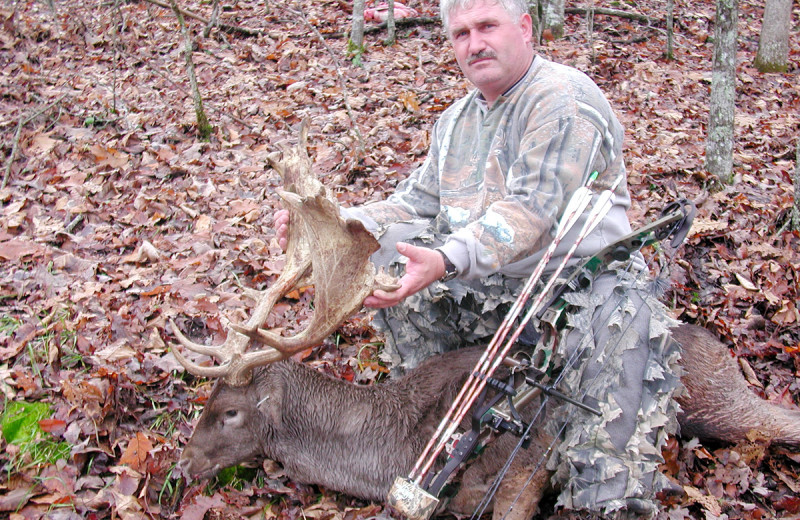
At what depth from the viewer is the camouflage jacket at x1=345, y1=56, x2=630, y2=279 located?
3.07 meters

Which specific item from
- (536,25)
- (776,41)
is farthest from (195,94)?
(776,41)

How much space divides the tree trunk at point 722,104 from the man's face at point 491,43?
3423 millimetres

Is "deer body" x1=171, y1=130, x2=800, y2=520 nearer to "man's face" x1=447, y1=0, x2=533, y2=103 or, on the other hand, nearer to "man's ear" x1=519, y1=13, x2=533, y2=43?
"man's face" x1=447, y1=0, x2=533, y2=103

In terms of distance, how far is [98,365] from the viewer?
14.4 feet

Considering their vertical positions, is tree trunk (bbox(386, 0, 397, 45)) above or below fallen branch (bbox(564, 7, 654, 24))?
above

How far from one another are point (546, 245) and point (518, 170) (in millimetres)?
482

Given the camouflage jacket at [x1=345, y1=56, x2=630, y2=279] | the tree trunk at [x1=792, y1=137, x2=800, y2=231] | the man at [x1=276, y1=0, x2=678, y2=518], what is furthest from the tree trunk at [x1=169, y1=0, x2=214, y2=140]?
the tree trunk at [x1=792, y1=137, x2=800, y2=231]

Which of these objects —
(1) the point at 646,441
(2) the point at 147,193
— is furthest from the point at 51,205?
(1) the point at 646,441

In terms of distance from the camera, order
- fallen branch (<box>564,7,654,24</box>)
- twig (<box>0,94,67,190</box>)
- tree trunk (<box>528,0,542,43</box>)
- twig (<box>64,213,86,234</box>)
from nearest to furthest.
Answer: twig (<box>64,213,86,234</box>) → twig (<box>0,94,67,190</box>) → tree trunk (<box>528,0,542,43</box>) → fallen branch (<box>564,7,654,24</box>)

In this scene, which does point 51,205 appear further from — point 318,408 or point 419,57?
point 419,57

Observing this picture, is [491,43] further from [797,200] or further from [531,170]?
[797,200]

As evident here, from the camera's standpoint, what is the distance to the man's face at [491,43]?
3.48 m

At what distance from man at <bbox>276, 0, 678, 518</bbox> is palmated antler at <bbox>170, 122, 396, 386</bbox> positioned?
0.14m

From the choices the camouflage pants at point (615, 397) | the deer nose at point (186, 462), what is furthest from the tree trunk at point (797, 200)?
the deer nose at point (186, 462)
